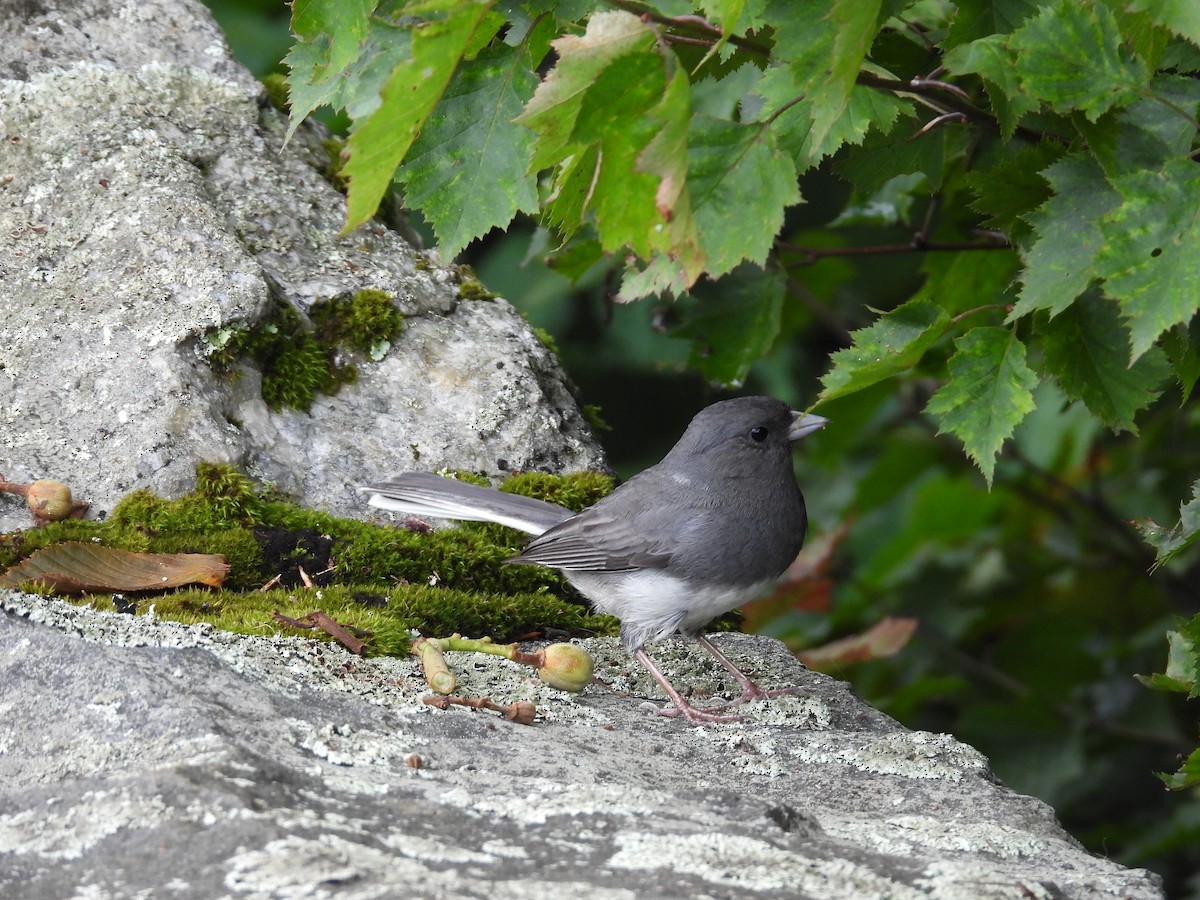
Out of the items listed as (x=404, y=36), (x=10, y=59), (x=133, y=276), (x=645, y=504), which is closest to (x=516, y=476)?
(x=645, y=504)

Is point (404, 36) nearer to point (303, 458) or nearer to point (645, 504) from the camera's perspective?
point (303, 458)

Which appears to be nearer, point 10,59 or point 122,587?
point 122,587

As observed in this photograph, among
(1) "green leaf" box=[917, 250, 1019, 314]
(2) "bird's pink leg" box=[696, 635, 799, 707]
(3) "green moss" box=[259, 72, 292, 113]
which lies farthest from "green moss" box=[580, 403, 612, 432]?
(3) "green moss" box=[259, 72, 292, 113]

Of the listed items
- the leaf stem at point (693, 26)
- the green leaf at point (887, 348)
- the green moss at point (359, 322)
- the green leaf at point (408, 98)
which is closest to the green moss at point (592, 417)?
the green moss at point (359, 322)

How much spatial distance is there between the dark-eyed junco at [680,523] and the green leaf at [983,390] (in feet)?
3.55

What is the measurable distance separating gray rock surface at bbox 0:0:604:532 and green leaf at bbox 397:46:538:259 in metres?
1.20

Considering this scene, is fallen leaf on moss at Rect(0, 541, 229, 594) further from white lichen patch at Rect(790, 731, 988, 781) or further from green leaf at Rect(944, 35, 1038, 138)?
green leaf at Rect(944, 35, 1038, 138)

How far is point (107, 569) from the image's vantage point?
3.03m

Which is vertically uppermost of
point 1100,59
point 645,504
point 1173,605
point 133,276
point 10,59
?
point 1100,59

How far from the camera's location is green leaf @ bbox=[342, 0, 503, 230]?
2.11m

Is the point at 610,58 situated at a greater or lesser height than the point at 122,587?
greater

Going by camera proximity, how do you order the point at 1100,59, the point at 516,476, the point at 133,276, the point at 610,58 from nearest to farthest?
the point at 610,58 < the point at 1100,59 < the point at 133,276 < the point at 516,476

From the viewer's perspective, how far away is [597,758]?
8.43ft

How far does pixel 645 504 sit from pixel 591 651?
56 cm
